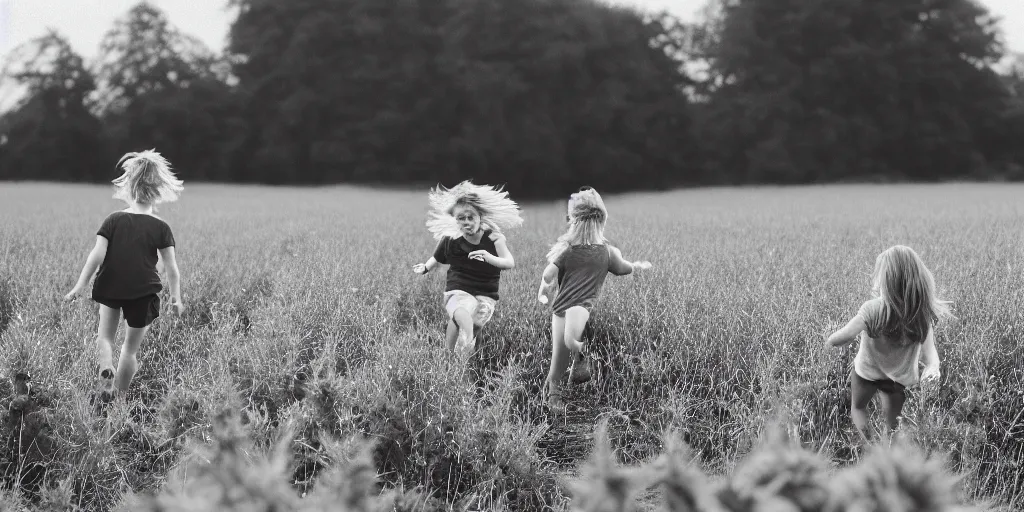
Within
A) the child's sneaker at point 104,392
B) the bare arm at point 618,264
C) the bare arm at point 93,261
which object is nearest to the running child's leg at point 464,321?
the bare arm at point 618,264

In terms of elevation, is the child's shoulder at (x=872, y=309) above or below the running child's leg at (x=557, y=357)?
above

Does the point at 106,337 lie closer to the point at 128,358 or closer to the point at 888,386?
the point at 128,358

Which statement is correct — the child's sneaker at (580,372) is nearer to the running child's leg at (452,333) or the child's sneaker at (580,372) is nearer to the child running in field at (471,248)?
the child running in field at (471,248)

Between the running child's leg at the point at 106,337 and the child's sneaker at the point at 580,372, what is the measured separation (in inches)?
108

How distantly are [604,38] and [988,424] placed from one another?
2623 cm

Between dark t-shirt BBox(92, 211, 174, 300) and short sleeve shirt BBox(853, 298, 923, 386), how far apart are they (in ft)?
12.7

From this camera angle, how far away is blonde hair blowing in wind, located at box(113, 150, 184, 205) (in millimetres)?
4012

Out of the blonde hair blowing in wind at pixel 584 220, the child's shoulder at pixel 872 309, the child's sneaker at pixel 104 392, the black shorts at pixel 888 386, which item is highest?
the blonde hair blowing in wind at pixel 584 220

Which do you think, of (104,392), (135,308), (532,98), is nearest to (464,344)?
(135,308)

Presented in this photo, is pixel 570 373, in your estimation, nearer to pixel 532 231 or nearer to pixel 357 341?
pixel 357 341

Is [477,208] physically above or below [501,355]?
above

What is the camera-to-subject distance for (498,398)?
12.1ft

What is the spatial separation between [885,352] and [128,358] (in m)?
4.10

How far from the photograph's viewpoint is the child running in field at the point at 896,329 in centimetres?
324
